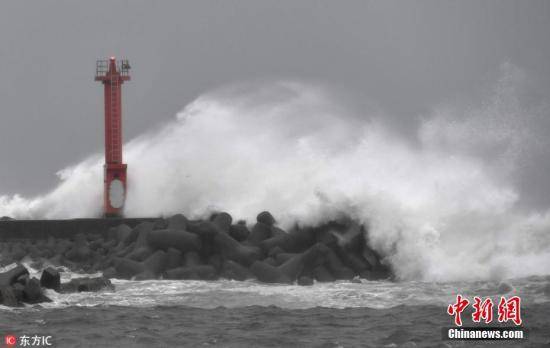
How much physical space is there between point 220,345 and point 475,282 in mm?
5141

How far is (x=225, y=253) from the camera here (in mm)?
15422

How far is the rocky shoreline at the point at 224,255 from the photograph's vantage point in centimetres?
1473

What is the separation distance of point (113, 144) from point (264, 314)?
9053 millimetres

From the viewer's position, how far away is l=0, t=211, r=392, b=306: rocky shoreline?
14.7 metres

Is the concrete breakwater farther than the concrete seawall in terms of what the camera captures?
No

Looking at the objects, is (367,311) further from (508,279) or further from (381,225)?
(381,225)

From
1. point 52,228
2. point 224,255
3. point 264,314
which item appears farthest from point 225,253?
point 52,228

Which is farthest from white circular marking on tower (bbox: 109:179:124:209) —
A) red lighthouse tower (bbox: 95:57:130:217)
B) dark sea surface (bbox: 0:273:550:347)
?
dark sea surface (bbox: 0:273:550:347)

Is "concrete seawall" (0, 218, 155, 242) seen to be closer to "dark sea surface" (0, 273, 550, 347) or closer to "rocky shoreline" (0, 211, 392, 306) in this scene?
"rocky shoreline" (0, 211, 392, 306)

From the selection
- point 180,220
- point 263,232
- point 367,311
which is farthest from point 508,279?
point 180,220

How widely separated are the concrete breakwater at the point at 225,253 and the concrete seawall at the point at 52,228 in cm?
116

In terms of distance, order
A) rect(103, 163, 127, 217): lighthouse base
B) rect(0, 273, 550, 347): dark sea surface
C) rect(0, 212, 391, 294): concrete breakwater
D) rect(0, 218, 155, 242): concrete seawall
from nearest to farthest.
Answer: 1. rect(0, 273, 550, 347): dark sea surface
2. rect(0, 212, 391, 294): concrete breakwater
3. rect(0, 218, 155, 242): concrete seawall
4. rect(103, 163, 127, 217): lighthouse base

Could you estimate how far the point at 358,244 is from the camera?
15742 millimetres

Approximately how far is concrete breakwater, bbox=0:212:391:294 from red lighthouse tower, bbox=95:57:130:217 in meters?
2.51
